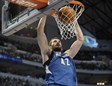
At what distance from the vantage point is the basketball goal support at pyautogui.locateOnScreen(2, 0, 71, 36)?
4.34 metres

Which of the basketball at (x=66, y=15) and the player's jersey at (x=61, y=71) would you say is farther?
the basketball at (x=66, y=15)

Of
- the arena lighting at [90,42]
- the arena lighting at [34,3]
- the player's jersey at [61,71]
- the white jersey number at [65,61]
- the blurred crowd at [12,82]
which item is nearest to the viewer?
the player's jersey at [61,71]

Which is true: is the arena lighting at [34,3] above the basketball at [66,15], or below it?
above

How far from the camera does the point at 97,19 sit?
106 feet

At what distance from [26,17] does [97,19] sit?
28.1 metres

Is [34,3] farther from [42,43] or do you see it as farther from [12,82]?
[12,82]

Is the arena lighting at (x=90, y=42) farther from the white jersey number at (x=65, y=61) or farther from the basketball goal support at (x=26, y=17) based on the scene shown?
the white jersey number at (x=65, y=61)

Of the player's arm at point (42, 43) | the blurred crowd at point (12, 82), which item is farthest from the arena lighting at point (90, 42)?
the player's arm at point (42, 43)

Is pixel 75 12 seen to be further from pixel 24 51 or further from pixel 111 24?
pixel 111 24

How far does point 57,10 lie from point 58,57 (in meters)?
1.01

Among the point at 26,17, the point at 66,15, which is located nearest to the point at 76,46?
the point at 66,15

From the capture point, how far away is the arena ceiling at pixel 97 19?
30.5 metres

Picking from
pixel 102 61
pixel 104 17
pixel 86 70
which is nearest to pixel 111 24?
pixel 104 17

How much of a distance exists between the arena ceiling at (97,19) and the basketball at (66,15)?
24764 mm
